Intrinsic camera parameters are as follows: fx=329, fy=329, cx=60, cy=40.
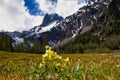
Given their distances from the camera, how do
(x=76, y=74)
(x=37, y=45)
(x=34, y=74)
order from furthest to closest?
(x=37, y=45) → (x=76, y=74) → (x=34, y=74)

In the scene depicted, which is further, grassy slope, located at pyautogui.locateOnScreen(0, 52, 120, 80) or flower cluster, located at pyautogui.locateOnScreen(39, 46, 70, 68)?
grassy slope, located at pyautogui.locateOnScreen(0, 52, 120, 80)

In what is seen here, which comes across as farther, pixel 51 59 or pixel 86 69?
pixel 86 69

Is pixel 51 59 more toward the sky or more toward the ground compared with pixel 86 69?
→ more toward the sky

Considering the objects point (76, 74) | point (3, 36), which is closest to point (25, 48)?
point (3, 36)

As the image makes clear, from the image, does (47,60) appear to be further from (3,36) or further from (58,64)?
(3,36)

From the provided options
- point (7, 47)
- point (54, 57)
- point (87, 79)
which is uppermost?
point (7, 47)

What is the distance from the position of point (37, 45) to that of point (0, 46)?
82.8 ft

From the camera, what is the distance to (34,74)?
25.1 feet

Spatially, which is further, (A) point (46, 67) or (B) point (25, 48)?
(B) point (25, 48)

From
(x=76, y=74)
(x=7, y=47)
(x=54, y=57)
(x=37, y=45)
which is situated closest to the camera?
(x=54, y=57)

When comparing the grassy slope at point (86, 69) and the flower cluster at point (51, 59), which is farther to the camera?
the grassy slope at point (86, 69)

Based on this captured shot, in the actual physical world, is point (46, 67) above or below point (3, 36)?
below

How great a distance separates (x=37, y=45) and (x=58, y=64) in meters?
163

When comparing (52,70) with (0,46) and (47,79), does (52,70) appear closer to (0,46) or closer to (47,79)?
(47,79)
